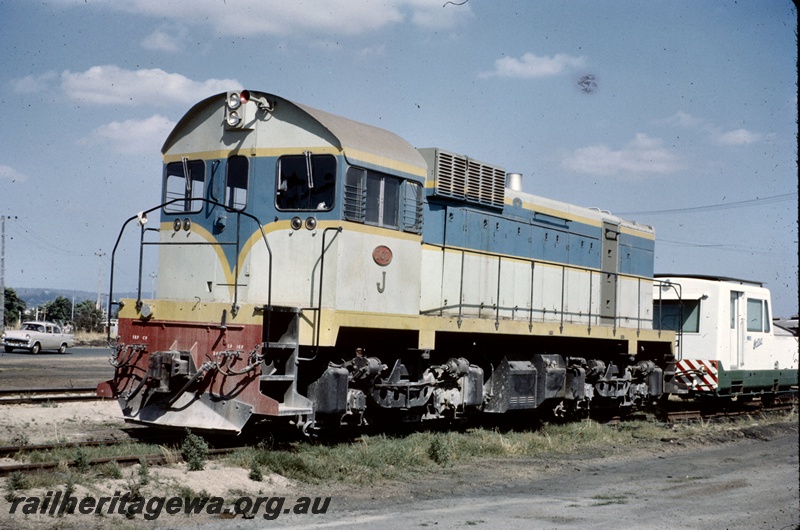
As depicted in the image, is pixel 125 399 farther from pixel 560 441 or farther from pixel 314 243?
pixel 560 441

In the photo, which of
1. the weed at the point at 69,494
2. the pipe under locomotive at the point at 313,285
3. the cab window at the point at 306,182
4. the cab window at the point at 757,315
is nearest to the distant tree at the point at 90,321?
the cab window at the point at 757,315

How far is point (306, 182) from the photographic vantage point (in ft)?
34.4

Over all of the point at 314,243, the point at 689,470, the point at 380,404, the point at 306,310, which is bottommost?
the point at 689,470

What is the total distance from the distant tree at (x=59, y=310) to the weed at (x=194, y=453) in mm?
77072

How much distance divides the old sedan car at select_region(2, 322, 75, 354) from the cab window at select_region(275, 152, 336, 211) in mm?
30570

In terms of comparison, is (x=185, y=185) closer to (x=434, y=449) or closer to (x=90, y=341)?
(x=434, y=449)

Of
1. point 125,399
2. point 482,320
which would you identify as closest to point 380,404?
point 482,320

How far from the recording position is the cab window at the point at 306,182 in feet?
34.0

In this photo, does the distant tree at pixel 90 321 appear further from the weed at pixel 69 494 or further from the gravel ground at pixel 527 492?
the weed at pixel 69 494

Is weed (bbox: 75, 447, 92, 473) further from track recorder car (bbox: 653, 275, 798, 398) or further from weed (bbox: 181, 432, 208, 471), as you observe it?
track recorder car (bbox: 653, 275, 798, 398)

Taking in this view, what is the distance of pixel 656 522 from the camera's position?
7.45m

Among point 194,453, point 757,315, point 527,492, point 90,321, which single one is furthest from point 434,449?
point 90,321

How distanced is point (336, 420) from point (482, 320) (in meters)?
2.91

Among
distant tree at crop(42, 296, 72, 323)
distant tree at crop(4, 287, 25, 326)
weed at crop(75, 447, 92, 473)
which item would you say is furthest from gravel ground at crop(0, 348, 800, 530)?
distant tree at crop(42, 296, 72, 323)
